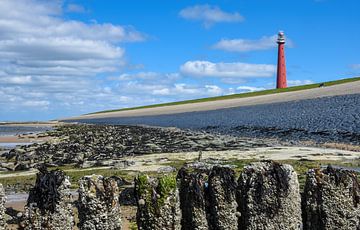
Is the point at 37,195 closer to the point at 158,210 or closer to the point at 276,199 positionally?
the point at 158,210

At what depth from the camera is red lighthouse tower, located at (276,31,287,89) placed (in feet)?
411

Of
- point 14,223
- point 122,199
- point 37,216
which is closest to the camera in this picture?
point 37,216

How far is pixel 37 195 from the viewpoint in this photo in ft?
18.5

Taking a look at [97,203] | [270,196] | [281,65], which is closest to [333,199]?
[270,196]

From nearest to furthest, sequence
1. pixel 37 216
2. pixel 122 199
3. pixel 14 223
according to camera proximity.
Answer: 1. pixel 37 216
2. pixel 14 223
3. pixel 122 199

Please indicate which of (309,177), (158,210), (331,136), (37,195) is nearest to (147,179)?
(158,210)

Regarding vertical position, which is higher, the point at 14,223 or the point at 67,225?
the point at 67,225

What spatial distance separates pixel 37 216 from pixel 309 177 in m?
3.39

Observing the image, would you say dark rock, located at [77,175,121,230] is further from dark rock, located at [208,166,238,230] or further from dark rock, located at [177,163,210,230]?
dark rock, located at [208,166,238,230]

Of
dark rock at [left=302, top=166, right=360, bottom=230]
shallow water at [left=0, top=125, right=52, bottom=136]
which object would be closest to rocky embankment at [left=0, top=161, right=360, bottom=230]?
dark rock at [left=302, top=166, right=360, bottom=230]

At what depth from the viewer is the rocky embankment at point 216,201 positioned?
5.66m

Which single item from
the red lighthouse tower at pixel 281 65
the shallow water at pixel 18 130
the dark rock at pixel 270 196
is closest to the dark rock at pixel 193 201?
the dark rock at pixel 270 196

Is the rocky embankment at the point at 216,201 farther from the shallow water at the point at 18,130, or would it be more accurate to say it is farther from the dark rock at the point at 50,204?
the shallow water at the point at 18,130

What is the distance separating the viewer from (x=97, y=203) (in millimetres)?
5695
